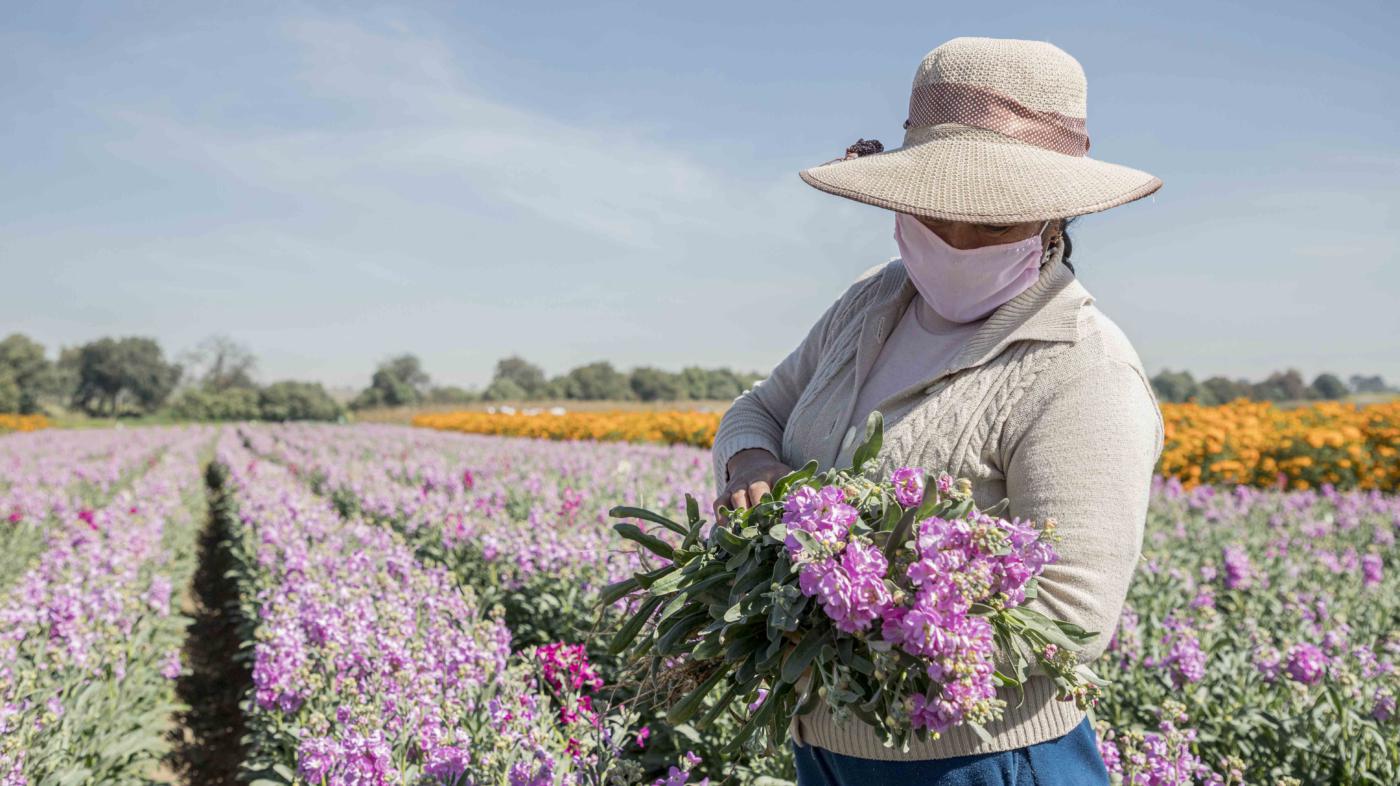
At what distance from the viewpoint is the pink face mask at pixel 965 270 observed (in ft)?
4.43

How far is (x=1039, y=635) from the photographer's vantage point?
1.13m

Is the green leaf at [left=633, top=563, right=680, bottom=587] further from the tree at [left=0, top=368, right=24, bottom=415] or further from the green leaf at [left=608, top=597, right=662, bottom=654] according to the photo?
the tree at [left=0, top=368, right=24, bottom=415]

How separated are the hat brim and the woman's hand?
0.45 m

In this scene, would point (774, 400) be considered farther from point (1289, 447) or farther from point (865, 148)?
point (1289, 447)

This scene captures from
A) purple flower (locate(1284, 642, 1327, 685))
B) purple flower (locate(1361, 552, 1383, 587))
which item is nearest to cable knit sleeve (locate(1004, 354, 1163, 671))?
purple flower (locate(1284, 642, 1327, 685))

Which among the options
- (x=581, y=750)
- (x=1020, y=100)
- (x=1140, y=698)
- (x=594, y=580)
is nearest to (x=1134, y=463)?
(x=1020, y=100)

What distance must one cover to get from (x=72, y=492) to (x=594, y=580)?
31.8ft

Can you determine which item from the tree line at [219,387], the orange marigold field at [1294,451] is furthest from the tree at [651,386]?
the orange marigold field at [1294,451]

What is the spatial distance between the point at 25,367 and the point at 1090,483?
282 feet

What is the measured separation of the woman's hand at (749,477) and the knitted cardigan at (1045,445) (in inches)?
4.0

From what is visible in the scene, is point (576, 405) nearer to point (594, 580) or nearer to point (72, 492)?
point (72, 492)

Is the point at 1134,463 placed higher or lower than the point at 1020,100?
lower

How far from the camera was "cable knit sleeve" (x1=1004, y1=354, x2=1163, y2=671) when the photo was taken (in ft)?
3.84

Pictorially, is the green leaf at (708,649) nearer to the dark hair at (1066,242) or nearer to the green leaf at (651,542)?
the green leaf at (651,542)
